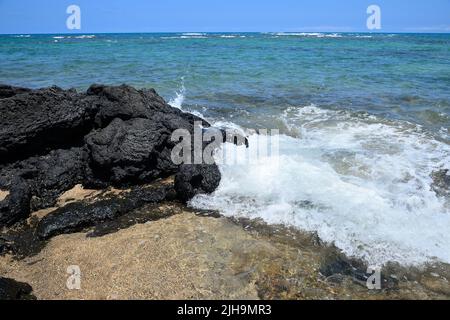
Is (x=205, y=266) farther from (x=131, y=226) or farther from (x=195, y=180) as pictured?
(x=195, y=180)

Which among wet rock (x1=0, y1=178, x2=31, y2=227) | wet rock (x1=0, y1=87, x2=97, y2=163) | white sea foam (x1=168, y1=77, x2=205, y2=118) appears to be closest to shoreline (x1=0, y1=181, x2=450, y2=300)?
wet rock (x1=0, y1=178, x2=31, y2=227)

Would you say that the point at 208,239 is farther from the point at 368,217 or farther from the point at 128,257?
the point at 368,217

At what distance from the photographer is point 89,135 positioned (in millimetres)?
7035

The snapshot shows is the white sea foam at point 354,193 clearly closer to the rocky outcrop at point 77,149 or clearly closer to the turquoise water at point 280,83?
the rocky outcrop at point 77,149

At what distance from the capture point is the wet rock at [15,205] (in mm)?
5418

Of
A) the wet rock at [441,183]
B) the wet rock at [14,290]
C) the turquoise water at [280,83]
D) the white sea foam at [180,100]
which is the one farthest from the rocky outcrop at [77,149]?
the white sea foam at [180,100]

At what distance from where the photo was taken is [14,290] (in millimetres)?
4082

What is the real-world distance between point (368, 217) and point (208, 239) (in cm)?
240

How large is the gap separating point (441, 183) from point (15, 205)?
7109 millimetres

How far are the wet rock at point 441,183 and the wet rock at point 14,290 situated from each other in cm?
628

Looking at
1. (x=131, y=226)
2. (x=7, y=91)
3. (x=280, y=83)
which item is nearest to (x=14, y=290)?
(x=131, y=226)
